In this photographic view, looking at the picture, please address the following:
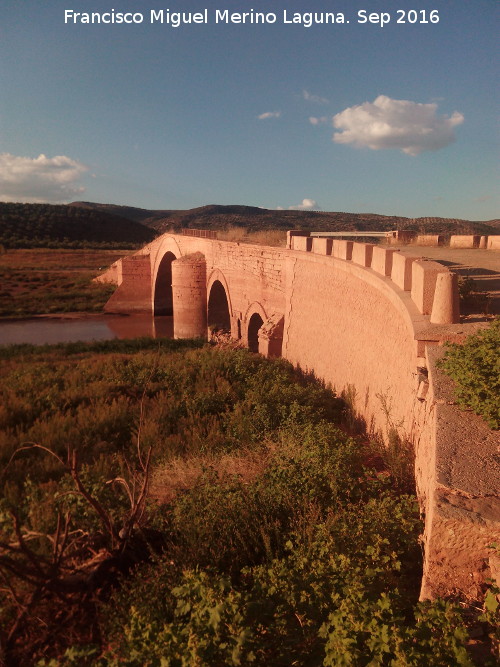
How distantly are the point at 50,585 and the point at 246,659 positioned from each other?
4.31 feet

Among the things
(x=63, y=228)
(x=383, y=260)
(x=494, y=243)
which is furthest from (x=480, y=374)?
(x=63, y=228)

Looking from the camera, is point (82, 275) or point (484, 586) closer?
point (484, 586)

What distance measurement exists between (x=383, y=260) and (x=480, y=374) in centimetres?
401

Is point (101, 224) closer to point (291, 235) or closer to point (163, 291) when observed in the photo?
point (163, 291)

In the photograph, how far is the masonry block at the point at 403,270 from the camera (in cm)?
544

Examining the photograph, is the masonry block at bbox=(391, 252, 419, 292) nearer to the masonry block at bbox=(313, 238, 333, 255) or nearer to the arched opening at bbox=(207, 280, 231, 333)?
the masonry block at bbox=(313, 238, 333, 255)

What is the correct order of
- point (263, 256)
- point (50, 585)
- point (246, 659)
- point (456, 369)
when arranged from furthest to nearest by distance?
1. point (263, 256)
2. point (456, 369)
3. point (50, 585)
4. point (246, 659)

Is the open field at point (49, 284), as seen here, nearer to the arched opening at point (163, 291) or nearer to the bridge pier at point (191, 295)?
the arched opening at point (163, 291)

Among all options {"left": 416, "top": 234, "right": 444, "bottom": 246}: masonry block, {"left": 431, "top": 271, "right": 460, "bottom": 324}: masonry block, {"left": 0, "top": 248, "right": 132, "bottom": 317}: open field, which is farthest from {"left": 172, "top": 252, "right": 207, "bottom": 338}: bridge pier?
{"left": 431, "top": 271, "right": 460, "bottom": 324}: masonry block

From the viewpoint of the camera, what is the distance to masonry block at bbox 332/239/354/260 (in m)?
8.24

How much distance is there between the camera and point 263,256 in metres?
13.1

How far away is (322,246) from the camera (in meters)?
9.75

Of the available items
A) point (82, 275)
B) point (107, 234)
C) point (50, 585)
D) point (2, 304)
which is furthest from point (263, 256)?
point (107, 234)

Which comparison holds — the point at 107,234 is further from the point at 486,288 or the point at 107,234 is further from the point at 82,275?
the point at 486,288
